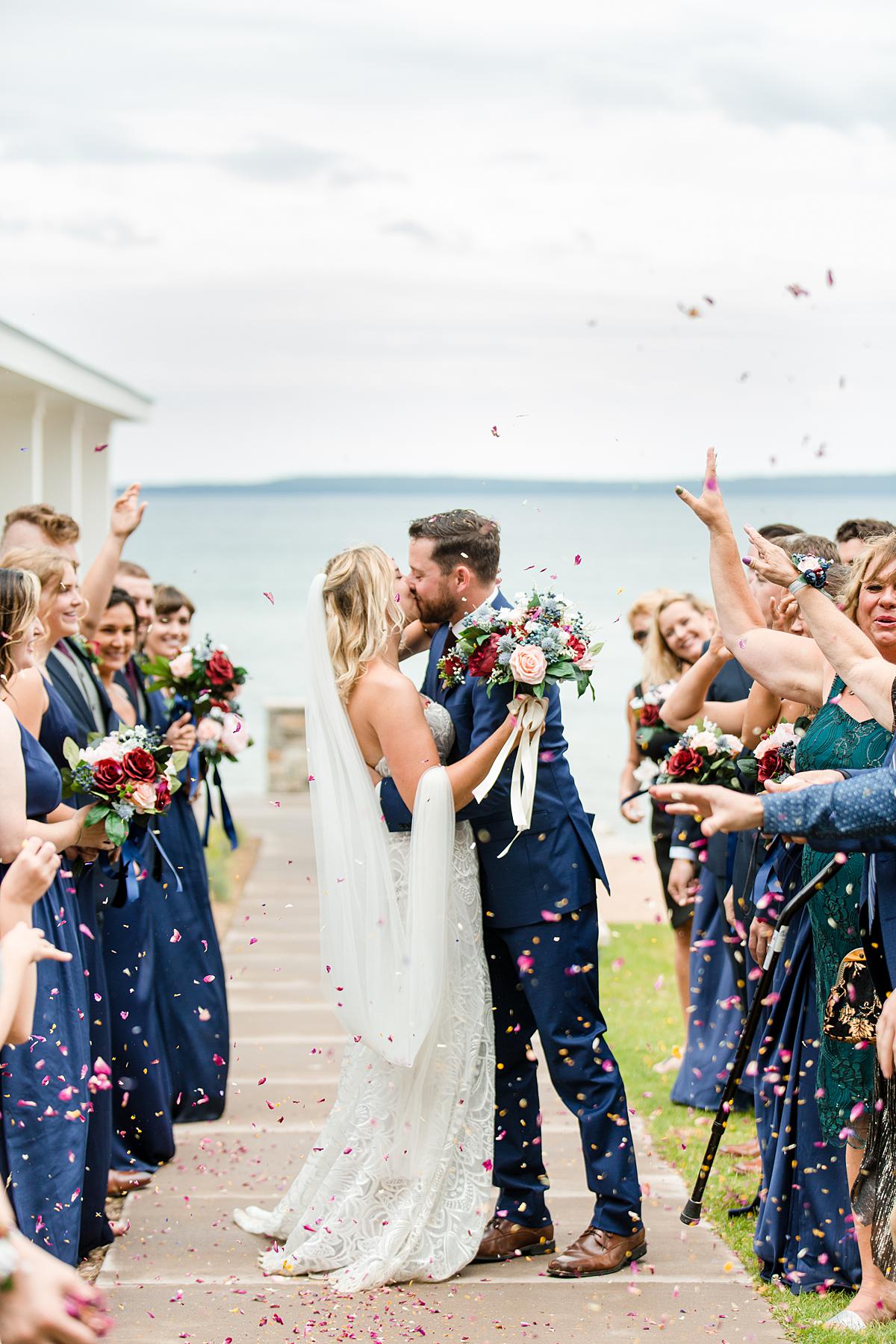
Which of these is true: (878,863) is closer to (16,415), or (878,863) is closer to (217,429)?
(16,415)

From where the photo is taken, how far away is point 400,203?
5153cm

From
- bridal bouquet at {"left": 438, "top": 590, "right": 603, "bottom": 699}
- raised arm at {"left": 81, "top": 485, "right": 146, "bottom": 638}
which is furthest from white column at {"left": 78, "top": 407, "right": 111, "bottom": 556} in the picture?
bridal bouquet at {"left": 438, "top": 590, "right": 603, "bottom": 699}

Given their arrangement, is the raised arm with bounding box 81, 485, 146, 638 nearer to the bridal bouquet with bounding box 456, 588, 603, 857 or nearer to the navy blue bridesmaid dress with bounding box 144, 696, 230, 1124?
the navy blue bridesmaid dress with bounding box 144, 696, 230, 1124

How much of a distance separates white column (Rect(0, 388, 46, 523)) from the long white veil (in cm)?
720

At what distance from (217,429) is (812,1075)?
55908 mm

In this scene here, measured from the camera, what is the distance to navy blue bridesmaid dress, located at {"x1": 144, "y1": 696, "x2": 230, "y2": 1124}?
6227 millimetres

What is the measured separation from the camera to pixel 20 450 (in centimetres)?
1115

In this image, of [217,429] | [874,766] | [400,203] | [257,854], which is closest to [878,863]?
[874,766]

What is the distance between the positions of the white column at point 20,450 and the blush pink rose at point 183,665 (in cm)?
523

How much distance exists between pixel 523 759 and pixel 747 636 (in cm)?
80

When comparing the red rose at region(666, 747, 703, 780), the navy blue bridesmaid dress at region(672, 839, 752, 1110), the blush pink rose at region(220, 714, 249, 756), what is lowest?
the navy blue bridesmaid dress at region(672, 839, 752, 1110)

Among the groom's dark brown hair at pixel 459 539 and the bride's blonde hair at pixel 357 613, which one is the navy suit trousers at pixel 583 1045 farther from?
the groom's dark brown hair at pixel 459 539

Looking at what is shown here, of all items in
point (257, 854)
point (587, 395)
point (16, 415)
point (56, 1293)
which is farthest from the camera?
point (257, 854)

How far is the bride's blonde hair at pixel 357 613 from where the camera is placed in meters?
4.53
